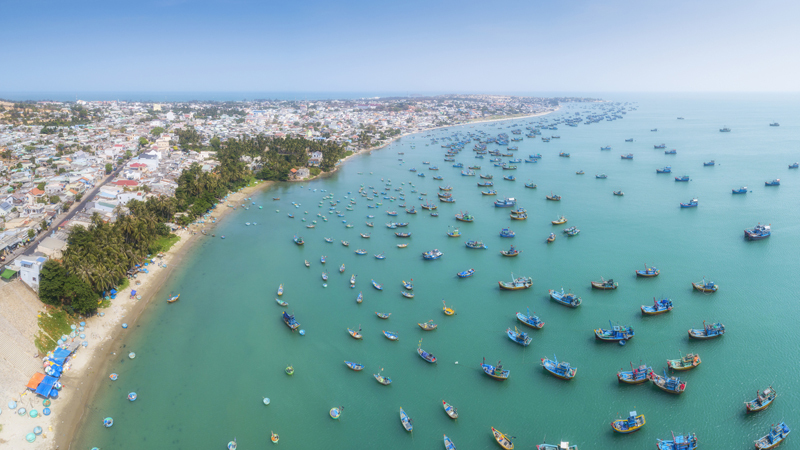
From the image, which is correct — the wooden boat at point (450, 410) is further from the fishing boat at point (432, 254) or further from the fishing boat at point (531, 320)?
the fishing boat at point (432, 254)

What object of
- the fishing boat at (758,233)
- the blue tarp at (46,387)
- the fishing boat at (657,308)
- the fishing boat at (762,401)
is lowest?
the fishing boat at (762,401)

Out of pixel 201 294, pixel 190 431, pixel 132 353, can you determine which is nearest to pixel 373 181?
pixel 201 294

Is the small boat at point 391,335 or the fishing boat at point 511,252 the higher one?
the fishing boat at point 511,252

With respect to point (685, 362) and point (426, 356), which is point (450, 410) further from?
point (685, 362)

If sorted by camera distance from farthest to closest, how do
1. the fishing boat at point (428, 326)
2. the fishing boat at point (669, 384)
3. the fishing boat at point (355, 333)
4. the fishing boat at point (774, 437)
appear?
the fishing boat at point (428, 326) < the fishing boat at point (355, 333) < the fishing boat at point (669, 384) < the fishing boat at point (774, 437)

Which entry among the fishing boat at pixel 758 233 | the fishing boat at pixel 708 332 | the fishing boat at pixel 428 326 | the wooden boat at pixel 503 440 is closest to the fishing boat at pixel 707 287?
the fishing boat at pixel 708 332

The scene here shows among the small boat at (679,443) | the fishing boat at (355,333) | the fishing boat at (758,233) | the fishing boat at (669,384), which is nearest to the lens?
the small boat at (679,443)

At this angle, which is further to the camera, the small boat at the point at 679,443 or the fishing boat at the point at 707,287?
the fishing boat at the point at 707,287
